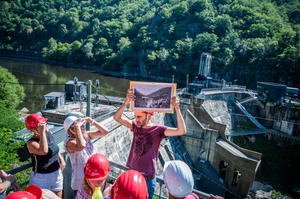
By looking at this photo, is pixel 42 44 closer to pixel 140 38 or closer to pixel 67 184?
pixel 140 38

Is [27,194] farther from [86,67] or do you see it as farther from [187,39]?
[86,67]

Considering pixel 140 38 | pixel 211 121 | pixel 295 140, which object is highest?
pixel 140 38

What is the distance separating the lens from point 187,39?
58.6m

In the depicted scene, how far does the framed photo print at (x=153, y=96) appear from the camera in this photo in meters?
3.41

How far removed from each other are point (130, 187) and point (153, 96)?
74.4 inches

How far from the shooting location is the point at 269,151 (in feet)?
91.4

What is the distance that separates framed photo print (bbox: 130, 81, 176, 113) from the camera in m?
3.41

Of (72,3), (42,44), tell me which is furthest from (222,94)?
(72,3)

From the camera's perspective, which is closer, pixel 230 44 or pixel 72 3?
pixel 230 44

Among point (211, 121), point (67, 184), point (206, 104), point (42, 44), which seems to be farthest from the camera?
point (42, 44)

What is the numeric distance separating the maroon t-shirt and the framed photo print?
411 mm

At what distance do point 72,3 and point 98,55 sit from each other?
73676 mm

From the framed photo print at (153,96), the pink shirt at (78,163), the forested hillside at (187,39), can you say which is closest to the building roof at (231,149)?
the framed photo print at (153,96)

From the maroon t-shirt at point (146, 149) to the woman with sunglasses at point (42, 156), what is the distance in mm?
1268
